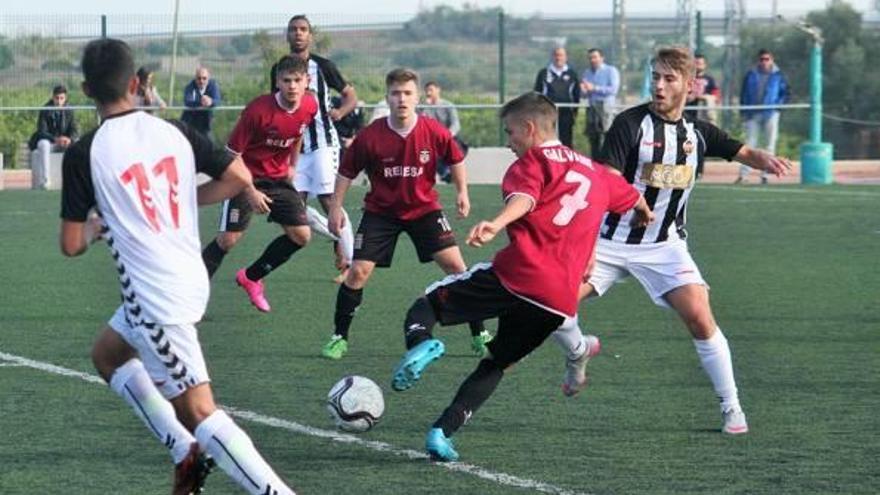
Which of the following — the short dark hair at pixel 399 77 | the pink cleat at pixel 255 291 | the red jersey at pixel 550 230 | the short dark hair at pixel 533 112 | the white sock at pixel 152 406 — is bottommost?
the pink cleat at pixel 255 291

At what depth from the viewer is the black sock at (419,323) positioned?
26.5 feet

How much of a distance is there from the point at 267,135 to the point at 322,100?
2.33 m

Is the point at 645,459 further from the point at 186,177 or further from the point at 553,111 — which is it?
the point at 186,177

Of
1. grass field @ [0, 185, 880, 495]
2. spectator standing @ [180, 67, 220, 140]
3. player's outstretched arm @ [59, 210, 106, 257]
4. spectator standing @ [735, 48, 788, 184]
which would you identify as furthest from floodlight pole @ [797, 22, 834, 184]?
player's outstretched arm @ [59, 210, 106, 257]

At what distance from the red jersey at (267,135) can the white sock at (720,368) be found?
506 centimetres

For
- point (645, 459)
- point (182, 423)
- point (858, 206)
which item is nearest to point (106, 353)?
point (182, 423)

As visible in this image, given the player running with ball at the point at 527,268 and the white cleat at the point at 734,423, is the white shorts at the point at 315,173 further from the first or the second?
the player running with ball at the point at 527,268

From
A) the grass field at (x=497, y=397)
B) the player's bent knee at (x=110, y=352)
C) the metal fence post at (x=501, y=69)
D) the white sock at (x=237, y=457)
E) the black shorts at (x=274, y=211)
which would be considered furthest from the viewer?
the metal fence post at (x=501, y=69)

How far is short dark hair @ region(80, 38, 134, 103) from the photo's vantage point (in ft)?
21.2

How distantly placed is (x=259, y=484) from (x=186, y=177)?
3.36 feet

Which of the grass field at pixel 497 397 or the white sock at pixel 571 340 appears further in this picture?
the white sock at pixel 571 340

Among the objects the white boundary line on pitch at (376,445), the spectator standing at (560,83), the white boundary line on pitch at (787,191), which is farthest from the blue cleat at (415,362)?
the spectator standing at (560,83)

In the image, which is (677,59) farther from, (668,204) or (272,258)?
(272,258)

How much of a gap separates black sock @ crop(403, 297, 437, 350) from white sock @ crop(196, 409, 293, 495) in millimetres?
1706
